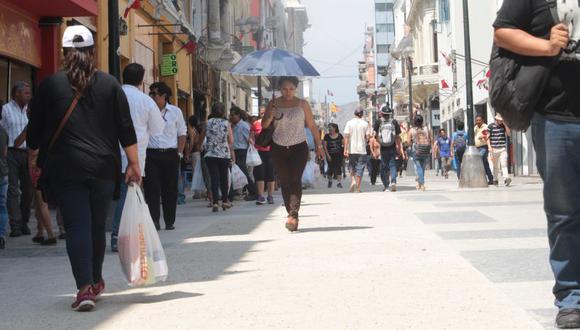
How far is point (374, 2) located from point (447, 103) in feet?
318

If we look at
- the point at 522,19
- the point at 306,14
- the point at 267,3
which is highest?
the point at 306,14

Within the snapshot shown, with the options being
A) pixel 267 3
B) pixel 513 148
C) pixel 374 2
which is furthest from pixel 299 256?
pixel 374 2

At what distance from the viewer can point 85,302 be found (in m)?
5.84

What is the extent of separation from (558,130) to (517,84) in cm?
29

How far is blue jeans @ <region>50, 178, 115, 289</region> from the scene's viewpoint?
5969 mm

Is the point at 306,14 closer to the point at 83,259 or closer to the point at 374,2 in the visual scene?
the point at 374,2

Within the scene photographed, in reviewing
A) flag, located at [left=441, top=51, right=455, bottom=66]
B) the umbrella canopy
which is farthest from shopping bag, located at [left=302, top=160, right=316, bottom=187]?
flag, located at [left=441, top=51, right=455, bottom=66]

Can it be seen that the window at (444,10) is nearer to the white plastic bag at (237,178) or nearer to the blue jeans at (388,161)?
the blue jeans at (388,161)

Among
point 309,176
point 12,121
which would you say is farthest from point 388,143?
point 12,121

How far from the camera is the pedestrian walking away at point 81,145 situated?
602cm

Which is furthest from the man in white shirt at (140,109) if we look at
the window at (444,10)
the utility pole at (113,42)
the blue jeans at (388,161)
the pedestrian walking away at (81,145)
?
the window at (444,10)

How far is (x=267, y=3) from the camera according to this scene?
79.8 metres

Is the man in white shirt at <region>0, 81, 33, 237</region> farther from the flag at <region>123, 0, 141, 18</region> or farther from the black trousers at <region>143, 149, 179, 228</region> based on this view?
the flag at <region>123, 0, 141, 18</region>

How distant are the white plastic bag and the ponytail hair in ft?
36.3
